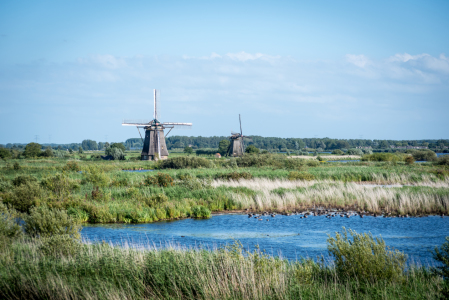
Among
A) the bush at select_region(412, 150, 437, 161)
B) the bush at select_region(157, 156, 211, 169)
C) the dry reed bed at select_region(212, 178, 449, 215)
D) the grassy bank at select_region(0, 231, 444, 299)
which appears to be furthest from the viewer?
the bush at select_region(412, 150, 437, 161)

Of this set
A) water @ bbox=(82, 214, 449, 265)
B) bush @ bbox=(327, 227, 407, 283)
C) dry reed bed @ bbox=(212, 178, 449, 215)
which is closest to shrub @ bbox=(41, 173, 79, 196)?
water @ bbox=(82, 214, 449, 265)

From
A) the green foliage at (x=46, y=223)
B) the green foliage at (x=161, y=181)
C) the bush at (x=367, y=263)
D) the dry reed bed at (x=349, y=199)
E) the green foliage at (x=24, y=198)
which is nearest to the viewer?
the bush at (x=367, y=263)

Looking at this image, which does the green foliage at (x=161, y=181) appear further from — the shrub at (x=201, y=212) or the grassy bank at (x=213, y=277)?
the grassy bank at (x=213, y=277)

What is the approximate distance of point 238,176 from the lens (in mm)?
30141

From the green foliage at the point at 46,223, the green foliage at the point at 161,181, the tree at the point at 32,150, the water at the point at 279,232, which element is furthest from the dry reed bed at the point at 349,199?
the tree at the point at 32,150

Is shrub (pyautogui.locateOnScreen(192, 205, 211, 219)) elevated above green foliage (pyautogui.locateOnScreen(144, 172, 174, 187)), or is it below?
below

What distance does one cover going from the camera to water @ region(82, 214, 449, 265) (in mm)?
13336

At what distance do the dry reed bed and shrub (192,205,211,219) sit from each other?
270 cm

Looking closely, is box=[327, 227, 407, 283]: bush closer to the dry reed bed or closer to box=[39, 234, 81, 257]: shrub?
box=[39, 234, 81, 257]: shrub

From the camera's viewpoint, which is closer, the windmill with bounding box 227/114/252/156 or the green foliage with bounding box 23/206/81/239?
Result: the green foliage with bounding box 23/206/81/239

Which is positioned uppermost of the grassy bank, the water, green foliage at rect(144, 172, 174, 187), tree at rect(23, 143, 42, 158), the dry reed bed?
tree at rect(23, 143, 42, 158)

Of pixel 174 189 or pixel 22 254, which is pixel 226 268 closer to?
pixel 22 254

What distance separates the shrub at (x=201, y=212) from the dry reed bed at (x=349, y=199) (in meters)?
2.70

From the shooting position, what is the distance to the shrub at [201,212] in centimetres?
1994
